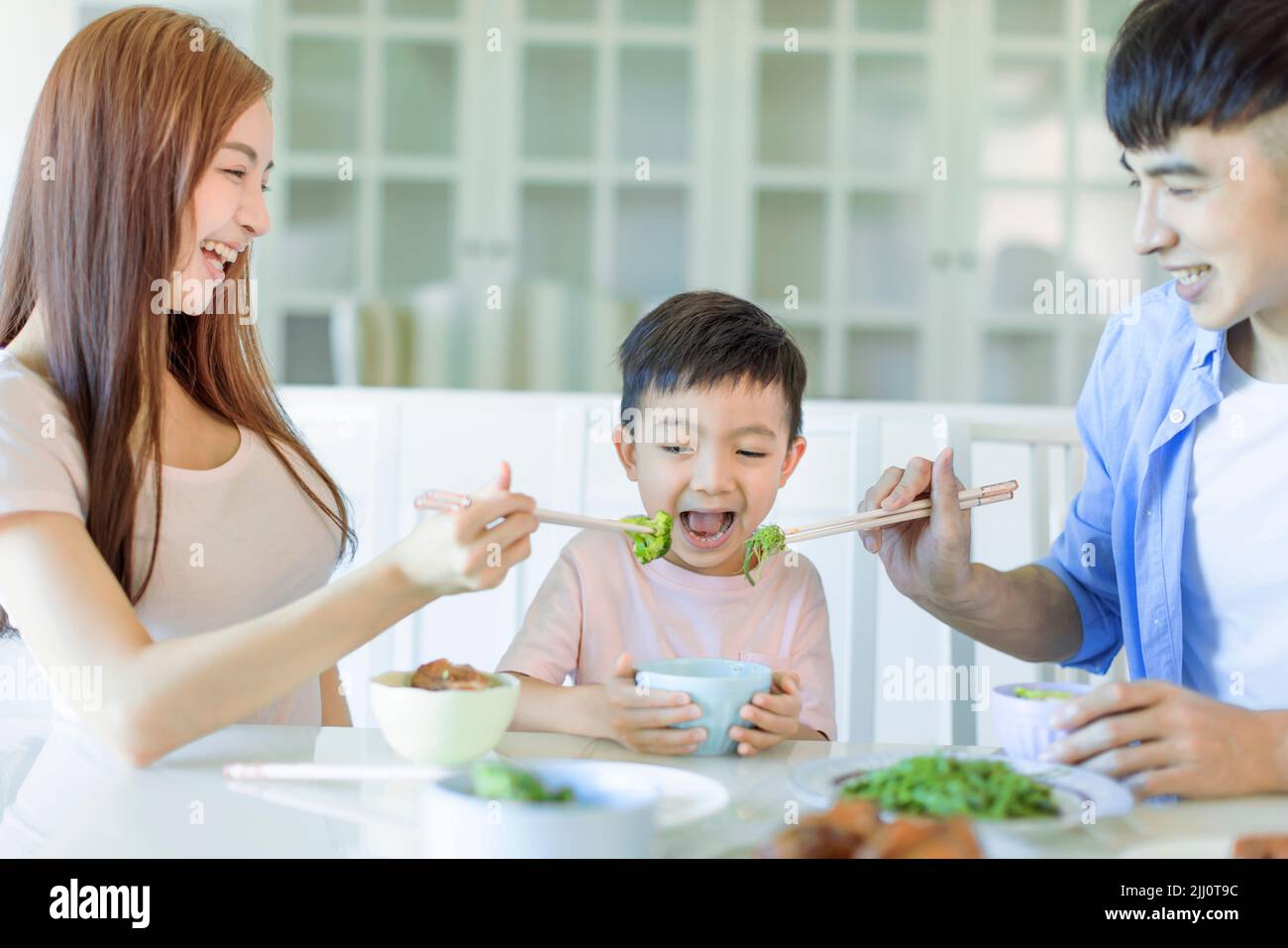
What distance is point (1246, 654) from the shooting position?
1379mm

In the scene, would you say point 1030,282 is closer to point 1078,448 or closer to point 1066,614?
point 1078,448

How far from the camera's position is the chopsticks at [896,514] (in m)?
1.34

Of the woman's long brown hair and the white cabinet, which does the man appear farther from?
the white cabinet

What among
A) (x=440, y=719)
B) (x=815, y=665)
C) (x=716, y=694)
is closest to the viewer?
(x=440, y=719)

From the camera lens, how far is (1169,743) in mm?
980

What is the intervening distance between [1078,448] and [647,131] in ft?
8.50

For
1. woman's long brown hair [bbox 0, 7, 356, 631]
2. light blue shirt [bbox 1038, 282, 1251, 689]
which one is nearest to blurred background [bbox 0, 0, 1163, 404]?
light blue shirt [bbox 1038, 282, 1251, 689]

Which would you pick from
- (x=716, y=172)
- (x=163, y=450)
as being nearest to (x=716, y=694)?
(x=163, y=450)

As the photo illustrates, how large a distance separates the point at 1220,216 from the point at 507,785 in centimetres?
92

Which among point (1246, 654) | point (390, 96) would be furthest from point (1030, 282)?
point (1246, 654)

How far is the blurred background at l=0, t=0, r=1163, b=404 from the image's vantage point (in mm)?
3990

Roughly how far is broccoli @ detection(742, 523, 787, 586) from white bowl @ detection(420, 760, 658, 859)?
653 mm

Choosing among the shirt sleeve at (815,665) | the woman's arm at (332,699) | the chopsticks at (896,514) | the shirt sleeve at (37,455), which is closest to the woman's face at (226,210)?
the shirt sleeve at (37,455)

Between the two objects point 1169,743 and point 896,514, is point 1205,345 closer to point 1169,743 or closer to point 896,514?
point 896,514
